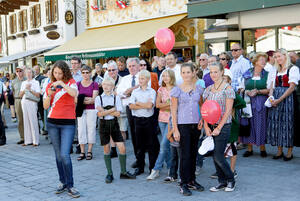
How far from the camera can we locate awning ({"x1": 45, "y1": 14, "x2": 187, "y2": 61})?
15062 mm

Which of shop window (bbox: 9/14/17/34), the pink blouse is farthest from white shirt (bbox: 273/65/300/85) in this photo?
shop window (bbox: 9/14/17/34)

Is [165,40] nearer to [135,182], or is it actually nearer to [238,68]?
[238,68]

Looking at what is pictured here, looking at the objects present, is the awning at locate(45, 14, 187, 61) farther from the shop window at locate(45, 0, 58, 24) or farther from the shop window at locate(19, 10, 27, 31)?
the shop window at locate(19, 10, 27, 31)

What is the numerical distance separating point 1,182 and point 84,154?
1.92 metres

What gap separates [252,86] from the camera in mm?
7418

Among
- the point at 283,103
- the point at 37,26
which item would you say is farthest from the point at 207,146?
the point at 37,26

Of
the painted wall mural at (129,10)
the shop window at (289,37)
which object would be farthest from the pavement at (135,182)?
the painted wall mural at (129,10)

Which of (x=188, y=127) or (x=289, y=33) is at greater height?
(x=289, y=33)

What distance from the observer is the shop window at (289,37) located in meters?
11.8

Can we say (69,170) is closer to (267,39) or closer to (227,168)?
(227,168)

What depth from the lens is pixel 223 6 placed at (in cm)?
1175

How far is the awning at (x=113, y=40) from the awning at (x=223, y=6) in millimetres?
2651

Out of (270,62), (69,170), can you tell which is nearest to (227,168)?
(69,170)

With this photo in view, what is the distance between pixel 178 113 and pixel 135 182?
1407 millimetres
